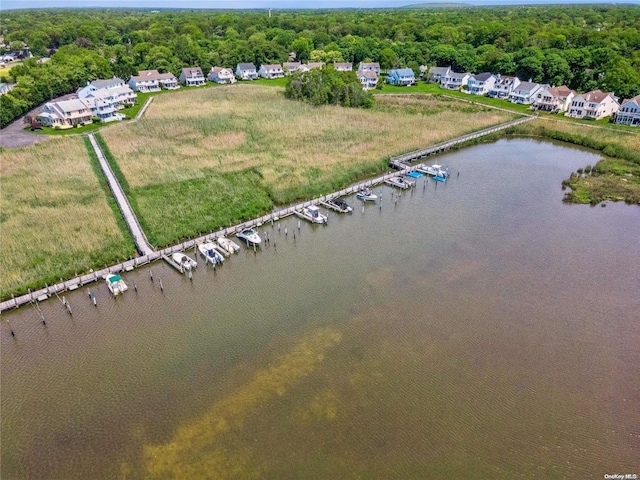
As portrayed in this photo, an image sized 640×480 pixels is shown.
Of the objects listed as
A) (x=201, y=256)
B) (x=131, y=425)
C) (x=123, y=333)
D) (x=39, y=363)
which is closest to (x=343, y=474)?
(x=131, y=425)

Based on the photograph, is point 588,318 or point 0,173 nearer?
point 588,318

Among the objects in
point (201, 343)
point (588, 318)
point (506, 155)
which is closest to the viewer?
point (201, 343)

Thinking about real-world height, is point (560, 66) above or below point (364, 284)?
above

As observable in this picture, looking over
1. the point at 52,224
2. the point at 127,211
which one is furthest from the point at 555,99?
the point at 52,224

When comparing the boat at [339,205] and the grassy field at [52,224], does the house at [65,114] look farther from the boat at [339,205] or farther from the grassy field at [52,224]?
the boat at [339,205]

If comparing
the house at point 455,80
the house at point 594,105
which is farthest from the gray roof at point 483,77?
the house at point 594,105

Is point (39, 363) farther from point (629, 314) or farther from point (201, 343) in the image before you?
point (629, 314)

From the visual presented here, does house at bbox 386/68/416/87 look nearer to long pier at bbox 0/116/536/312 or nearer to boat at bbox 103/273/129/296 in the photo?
long pier at bbox 0/116/536/312

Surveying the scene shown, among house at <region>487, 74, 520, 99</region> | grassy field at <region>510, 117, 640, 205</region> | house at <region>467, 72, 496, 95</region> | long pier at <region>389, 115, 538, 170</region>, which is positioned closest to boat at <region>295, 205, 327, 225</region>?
long pier at <region>389, 115, 538, 170</region>
